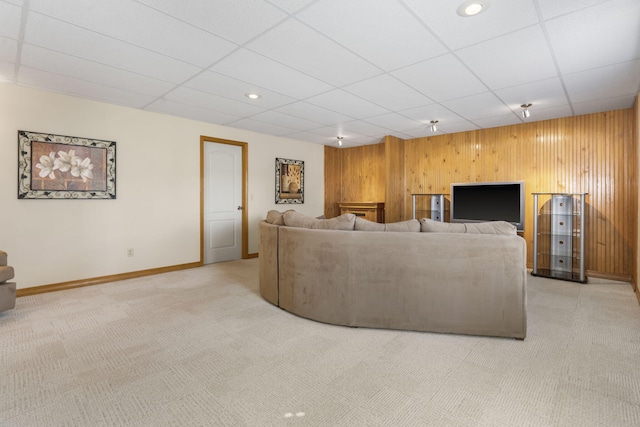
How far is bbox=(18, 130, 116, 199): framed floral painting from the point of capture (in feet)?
12.0

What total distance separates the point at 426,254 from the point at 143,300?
311 centimetres

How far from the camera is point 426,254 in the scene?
8.57 ft

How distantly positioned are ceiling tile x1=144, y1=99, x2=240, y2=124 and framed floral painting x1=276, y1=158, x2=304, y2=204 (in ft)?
5.36

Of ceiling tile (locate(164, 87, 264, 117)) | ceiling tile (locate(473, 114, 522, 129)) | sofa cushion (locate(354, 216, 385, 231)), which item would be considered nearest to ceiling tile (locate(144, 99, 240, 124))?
ceiling tile (locate(164, 87, 264, 117))

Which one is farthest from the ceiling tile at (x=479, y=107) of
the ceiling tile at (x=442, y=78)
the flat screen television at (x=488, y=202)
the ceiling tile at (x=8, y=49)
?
the ceiling tile at (x=8, y=49)

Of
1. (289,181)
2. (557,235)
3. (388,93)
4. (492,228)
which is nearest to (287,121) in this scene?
(289,181)

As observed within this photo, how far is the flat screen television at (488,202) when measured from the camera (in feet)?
16.5

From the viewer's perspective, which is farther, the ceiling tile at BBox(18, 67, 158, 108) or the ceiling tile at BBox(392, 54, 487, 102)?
the ceiling tile at BBox(18, 67, 158, 108)

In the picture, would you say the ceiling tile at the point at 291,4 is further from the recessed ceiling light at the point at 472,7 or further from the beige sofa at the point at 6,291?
the beige sofa at the point at 6,291

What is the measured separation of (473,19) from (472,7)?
169 mm

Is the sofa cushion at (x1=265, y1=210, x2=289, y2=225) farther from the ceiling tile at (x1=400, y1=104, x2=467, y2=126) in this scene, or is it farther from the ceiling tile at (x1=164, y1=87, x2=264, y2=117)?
the ceiling tile at (x1=400, y1=104, x2=467, y2=126)

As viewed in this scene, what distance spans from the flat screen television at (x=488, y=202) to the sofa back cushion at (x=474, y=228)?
9.28ft

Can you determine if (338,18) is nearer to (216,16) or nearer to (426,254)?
(216,16)

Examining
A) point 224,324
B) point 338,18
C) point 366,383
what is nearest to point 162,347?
point 224,324
